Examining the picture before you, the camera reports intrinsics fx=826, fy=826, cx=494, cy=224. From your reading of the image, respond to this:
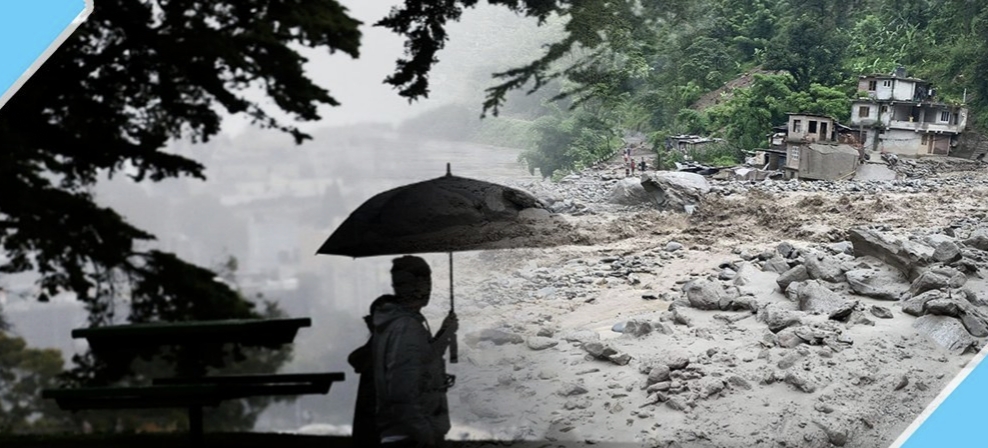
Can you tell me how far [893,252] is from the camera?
3334 mm

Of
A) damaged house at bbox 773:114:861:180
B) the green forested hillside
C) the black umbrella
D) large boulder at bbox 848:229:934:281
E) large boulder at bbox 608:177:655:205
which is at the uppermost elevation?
the green forested hillside

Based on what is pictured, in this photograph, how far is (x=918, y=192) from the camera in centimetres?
353

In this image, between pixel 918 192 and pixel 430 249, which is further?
pixel 918 192

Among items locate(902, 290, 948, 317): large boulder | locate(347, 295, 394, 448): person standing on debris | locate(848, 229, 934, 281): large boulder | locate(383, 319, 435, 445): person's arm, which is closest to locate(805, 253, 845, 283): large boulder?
locate(848, 229, 934, 281): large boulder

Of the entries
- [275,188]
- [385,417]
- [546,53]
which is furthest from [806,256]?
[275,188]

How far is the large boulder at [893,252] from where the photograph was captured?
11.0 feet

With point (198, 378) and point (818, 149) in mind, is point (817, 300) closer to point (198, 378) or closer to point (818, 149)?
point (818, 149)

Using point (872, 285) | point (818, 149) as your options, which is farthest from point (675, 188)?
point (872, 285)

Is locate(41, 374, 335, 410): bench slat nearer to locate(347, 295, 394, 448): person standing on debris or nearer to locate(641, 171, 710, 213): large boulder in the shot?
locate(347, 295, 394, 448): person standing on debris

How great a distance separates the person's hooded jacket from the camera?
3.19 meters

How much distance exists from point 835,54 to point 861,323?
45.2 inches

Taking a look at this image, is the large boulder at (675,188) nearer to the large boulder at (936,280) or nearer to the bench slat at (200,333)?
the large boulder at (936,280)

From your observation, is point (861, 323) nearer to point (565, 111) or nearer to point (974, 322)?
point (974, 322)

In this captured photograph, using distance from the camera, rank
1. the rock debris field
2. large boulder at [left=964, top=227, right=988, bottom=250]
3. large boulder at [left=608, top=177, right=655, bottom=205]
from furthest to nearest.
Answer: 1. large boulder at [left=964, top=227, right=988, bottom=250]
2. large boulder at [left=608, top=177, right=655, bottom=205]
3. the rock debris field
